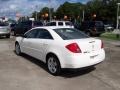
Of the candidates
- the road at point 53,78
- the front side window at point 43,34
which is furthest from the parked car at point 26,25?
the front side window at point 43,34

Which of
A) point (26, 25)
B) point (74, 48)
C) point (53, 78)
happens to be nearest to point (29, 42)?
point (53, 78)

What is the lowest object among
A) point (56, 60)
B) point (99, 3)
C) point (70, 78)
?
point (70, 78)

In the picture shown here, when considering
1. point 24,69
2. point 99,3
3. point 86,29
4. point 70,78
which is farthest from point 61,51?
point 99,3

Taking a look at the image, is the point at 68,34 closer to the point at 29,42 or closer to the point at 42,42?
the point at 42,42

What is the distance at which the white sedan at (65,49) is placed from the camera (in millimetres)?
7637

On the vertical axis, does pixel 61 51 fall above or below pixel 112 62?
above

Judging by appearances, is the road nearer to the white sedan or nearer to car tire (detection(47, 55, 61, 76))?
car tire (detection(47, 55, 61, 76))

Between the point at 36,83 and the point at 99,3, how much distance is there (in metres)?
86.5

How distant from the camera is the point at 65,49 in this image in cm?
770

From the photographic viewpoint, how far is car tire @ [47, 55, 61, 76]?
802 centimetres

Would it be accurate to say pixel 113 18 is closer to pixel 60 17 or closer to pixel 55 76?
pixel 60 17

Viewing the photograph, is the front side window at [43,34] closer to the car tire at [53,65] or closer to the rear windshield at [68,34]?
the rear windshield at [68,34]

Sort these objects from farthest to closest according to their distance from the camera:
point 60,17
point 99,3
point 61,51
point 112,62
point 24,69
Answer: point 60,17 < point 99,3 < point 112,62 < point 24,69 < point 61,51

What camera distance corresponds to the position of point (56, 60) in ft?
26.4
